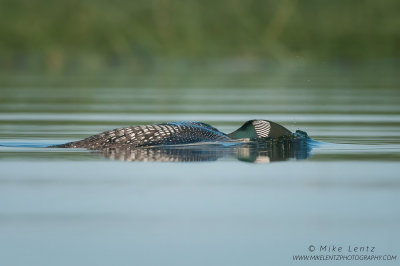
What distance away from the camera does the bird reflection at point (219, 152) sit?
13438 mm

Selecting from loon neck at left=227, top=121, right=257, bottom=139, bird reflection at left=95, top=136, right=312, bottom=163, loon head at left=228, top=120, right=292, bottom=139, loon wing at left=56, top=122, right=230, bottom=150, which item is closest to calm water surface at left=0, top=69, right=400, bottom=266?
bird reflection at left=95, top=136, right=312, bottom=163

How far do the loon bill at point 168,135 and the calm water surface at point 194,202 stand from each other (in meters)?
0.33

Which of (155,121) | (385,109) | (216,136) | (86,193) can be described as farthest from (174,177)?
(385,109)

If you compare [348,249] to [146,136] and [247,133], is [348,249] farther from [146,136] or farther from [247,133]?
[247,133]

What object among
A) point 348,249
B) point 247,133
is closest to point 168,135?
point 247,133

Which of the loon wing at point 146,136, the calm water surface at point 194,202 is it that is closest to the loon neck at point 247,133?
the loon wing at point 146,136

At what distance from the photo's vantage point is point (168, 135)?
14.3 metres

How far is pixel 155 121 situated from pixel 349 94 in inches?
331

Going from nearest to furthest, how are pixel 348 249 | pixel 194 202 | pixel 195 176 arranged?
pixel 348 249
pixel 194 202
pixel 195 176

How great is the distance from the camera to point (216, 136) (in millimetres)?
14773

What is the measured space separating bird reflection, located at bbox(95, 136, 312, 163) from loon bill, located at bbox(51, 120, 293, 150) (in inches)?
3.1

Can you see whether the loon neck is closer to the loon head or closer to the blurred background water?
the loon head

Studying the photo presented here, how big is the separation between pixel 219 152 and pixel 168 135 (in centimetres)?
61

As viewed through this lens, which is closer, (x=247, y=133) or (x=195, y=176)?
(x=195, y=176)
